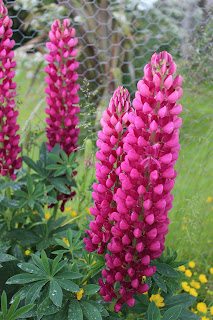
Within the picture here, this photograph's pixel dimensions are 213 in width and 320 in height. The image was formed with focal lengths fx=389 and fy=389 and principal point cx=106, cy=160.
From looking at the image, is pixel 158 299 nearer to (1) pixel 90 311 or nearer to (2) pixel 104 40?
(1) pixel 90 311

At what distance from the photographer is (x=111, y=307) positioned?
101 cm

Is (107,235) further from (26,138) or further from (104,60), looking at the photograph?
(104,60)

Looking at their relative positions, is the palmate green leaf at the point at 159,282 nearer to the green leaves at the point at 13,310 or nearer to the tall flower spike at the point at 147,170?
the tall flower spike at the point at 147,170

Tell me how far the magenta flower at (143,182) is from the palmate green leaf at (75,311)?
0.07m

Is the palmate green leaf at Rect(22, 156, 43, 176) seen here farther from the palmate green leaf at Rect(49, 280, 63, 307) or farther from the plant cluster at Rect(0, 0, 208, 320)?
the palmate green leaf at Rect(49, 280, 63, 307)

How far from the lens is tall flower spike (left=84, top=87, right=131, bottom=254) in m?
0.88

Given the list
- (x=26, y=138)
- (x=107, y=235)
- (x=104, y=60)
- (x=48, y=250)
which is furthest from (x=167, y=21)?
(x=107, y=235)

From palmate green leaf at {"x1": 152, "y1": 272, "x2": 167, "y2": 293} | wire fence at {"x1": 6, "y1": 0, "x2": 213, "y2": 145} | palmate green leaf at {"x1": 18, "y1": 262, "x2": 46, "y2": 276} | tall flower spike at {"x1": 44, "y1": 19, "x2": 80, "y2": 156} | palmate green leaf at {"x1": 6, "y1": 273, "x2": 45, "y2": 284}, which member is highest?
tall flower spike at {"x1": 44, "y1": 19, "x2": 80, "y2": 156}

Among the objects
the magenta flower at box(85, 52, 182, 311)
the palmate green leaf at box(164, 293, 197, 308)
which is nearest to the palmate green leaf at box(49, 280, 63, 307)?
the magenta flower at box(85, 52, 182, 311)

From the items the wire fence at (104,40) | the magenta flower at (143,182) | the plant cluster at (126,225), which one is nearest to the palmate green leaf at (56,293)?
the plant cluster at (126,225)

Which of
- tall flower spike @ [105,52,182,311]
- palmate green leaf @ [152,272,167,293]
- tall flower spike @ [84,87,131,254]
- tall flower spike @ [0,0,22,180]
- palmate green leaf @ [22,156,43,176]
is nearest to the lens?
tall flower spike @ [105,52,182,311]

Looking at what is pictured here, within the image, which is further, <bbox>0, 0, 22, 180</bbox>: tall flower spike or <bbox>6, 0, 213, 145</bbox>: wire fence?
<bbox>6, 0, 213, 145</bbox>: wire fence

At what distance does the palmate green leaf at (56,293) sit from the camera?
833mm

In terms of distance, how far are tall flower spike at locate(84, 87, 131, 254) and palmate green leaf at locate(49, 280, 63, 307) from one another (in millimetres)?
134
